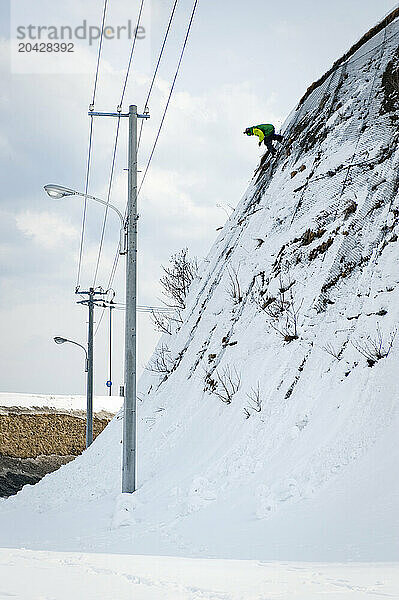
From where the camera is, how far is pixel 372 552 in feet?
22.1

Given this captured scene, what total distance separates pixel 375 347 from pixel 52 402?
3747cm

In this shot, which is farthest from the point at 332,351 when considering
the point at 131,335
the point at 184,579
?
the point at 184,579

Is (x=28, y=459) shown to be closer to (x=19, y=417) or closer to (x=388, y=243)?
(x=19, y=417)

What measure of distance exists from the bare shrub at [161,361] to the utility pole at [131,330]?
5.92 meters

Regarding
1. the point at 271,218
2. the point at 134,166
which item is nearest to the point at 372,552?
the point at 134,166

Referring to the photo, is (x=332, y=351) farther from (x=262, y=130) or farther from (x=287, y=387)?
(x=262, y=130)

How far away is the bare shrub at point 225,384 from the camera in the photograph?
13.2 meters

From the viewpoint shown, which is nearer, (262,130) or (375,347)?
(375,347)

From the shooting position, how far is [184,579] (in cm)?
543

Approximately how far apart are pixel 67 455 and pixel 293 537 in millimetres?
37468

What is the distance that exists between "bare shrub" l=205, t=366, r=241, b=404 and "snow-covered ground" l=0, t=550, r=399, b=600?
22.0 ft

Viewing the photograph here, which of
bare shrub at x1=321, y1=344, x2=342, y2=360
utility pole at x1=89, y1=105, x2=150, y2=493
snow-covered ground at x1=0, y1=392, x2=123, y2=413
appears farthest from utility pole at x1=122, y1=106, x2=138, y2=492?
snow-covered ground at x1=0, y1=392, x2=123, y2=413

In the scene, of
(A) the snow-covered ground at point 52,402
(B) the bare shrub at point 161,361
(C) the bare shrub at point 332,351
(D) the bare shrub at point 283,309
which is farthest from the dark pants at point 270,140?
(A) the snow-covered ground at point 52,402

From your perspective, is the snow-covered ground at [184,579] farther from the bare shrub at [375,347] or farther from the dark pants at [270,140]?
the dark pants at [270,140]
